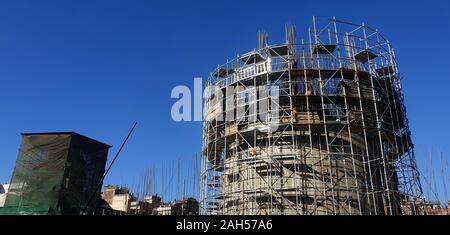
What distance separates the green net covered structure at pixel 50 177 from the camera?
93.3 ft

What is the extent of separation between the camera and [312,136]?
957 inches

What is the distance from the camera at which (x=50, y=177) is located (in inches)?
1141

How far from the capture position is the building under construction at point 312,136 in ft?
75.6

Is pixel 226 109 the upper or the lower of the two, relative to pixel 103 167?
upper

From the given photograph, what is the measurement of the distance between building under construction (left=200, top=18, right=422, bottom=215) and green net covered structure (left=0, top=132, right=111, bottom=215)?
10577mm

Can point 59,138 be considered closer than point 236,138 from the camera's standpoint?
No

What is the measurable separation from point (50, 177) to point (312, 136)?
766 inches

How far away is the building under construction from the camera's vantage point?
23.0 metres

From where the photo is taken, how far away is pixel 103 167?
34188 mm

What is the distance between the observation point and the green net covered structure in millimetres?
28438

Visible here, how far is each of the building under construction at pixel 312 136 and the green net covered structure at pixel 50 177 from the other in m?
10.6
